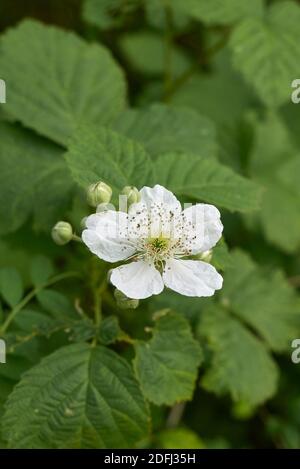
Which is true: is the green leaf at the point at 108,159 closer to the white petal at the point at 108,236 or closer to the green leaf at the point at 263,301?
the white petal at the point at 108,236

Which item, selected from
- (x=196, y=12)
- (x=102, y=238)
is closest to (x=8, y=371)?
(x=102, y=238)

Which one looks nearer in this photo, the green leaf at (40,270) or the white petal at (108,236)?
the white petal at (108,236)

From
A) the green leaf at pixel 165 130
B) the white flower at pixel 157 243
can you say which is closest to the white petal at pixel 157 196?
the white flower at pixel 157 243

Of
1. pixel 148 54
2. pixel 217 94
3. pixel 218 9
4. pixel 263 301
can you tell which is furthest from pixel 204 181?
pixel 148 54

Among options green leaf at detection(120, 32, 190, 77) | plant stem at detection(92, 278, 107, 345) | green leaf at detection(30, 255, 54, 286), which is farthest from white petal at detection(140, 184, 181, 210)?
green leaf at detection(120, 32, 190, 77)

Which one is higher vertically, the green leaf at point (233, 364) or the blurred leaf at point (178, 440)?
the green leaf at point (233, 364)

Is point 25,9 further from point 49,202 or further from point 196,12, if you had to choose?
point 49,202

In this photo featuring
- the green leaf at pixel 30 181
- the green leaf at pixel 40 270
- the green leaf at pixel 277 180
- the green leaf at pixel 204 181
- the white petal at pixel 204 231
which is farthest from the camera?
the green leaf at pixel 277 180

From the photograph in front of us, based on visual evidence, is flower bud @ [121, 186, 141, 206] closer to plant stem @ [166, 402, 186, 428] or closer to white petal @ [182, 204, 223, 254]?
white petal @ [182, 204, 223, 254]

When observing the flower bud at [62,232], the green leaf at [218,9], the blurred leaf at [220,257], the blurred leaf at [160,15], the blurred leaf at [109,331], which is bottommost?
the blurred leaf at [109,331]

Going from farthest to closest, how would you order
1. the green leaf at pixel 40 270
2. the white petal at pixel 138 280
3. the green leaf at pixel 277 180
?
the green leaf at pixel 277 180 → the green leaf at pixel 40 270 → the white petal at pixel 138 280
